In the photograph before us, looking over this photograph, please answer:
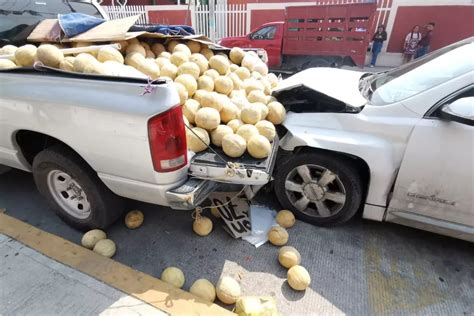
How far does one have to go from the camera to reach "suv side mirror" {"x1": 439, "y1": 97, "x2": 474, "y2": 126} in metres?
2.04

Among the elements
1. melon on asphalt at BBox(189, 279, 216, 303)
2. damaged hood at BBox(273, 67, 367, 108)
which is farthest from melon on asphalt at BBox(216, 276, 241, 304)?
damaged hood at BBox(273, 67, 367, 108)

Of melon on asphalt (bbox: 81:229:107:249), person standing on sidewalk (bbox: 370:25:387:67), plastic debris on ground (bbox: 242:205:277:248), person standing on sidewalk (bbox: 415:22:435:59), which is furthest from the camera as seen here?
person standing on sidewalk (bbox: 370:25:387:67)

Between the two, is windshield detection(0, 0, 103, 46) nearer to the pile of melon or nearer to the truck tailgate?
the pile of melon

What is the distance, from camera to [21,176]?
3785mm

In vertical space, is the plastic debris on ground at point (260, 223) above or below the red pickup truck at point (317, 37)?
below

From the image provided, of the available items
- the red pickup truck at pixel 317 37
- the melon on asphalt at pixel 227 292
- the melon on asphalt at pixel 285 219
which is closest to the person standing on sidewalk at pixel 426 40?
the red pickup truck at pixel 317 37

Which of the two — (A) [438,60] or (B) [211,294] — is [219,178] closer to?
(B) [211,294]

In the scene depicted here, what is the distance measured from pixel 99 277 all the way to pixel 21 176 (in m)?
2.52

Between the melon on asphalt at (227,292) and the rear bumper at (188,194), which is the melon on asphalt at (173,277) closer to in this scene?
the melon on asphalt at (227,292)

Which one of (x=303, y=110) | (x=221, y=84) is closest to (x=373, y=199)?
(x=303, y=110)

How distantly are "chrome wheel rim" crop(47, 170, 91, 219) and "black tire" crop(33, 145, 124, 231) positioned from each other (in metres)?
0.04

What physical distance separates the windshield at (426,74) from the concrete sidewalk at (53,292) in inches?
98.3

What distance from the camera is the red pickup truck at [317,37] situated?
31.7 ft

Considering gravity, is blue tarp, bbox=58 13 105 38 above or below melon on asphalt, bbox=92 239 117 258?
above
